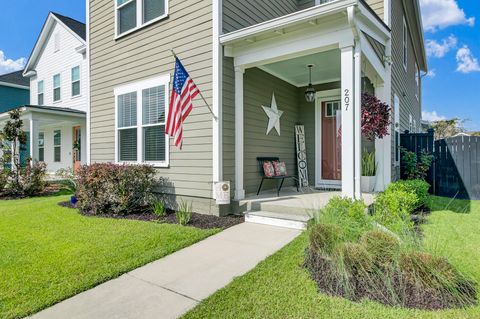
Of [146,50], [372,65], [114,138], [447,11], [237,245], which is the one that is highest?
[447,11]

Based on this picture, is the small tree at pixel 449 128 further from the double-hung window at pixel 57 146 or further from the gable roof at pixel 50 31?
the double-hung window at pixel 57 146

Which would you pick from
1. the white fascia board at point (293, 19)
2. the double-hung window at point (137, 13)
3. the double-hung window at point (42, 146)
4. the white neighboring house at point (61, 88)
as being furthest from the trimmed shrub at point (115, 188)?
the double-hung window at point (42, 146)

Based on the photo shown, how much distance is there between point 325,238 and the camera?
10.0ft

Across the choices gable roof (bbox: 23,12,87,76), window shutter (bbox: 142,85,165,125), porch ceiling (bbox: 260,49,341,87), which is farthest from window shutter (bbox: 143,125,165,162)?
gable roof (bbox: 23,12,87,76)

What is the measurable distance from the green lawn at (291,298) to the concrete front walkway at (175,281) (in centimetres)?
19

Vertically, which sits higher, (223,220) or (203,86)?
(203,86)

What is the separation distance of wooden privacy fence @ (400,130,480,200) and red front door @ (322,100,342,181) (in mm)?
2231

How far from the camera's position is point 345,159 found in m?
4.35

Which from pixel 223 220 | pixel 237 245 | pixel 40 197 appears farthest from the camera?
pixel 40 197

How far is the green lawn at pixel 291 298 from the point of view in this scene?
2.28 metres

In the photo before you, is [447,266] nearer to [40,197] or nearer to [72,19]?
[40,197]

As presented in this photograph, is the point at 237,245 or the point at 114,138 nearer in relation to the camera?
the point at 237,245

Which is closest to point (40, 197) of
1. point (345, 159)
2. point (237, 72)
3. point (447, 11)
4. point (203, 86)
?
point (203, 86)

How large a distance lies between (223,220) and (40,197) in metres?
6.78
